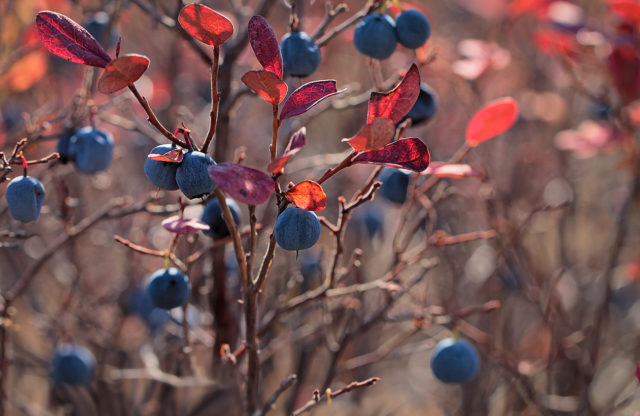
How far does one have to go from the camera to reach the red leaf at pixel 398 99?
916 millimetres

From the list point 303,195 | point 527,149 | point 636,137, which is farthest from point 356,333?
point 527,149

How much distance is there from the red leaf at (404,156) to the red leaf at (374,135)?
56 millimetres

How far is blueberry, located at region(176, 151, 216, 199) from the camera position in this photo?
0.89m

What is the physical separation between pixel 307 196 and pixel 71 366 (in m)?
1.24

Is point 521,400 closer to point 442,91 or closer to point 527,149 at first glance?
point 527,149

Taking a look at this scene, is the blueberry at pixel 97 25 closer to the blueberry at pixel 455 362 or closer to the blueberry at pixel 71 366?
the blueberry at pixel 71 366

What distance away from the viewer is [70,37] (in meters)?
0.88

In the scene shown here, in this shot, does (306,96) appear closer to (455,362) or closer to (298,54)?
(298,54)

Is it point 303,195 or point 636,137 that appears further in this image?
A: point 636,137

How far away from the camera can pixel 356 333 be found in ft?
5.05

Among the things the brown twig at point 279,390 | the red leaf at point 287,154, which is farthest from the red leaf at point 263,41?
the brown twig at point 279,390

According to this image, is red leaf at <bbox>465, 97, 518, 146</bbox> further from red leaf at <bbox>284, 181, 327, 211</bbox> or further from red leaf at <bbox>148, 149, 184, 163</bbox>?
red leaf at <bbox>148, 149, 184, 163</bbox>

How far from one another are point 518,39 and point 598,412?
2.19 meters

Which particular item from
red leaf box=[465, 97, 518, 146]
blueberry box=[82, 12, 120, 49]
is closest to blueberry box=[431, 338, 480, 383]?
red leaf box=[465, 97, 518, 146]
